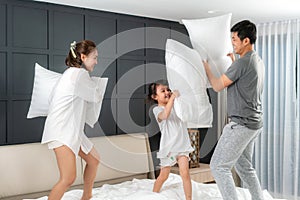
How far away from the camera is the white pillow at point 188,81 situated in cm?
344

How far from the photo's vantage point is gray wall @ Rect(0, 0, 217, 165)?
163 inches

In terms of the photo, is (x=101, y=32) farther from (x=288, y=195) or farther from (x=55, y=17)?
(x=288, y=195)

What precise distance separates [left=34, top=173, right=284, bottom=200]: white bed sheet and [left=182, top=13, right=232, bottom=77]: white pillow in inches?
42.6

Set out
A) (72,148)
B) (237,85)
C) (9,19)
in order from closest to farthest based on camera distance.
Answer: (237,85) < (72,148) < (9,19)

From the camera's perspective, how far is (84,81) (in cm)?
354

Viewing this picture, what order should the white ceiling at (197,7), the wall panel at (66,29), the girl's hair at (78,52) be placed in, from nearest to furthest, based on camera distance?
1. the girl's hair at (78,52)
2. the white ceiling at (197,7)
3. the wall panel at (66,29)

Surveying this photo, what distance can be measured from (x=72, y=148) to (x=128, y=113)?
1.69 metres

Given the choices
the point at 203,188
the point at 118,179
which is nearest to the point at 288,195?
the point at 203,188

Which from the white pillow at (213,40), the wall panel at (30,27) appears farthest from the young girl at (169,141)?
the wall panel at (30,27)

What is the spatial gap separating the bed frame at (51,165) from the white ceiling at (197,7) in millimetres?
1312

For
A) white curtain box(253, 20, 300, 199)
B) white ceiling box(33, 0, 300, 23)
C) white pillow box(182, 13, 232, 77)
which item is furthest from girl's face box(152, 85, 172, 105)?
white curtain box(253, 20, 300, 199)

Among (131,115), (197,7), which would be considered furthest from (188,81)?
(131,115)

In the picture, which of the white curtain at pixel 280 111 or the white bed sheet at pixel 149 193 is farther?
the white curtain at pixel 280 111

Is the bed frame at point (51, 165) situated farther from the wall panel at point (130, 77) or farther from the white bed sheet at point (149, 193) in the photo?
A: the wall panel at point (130, 77)
